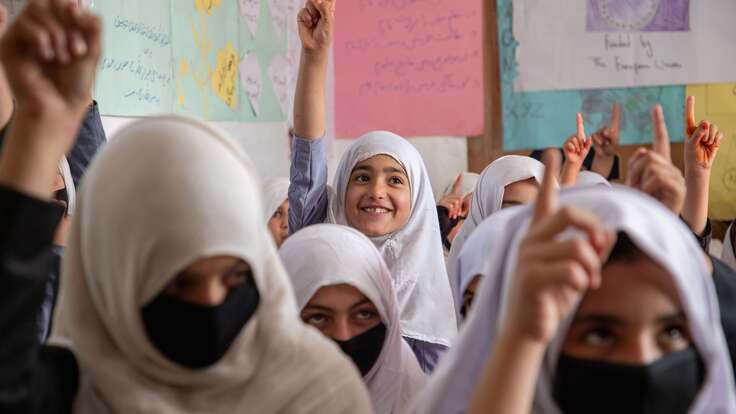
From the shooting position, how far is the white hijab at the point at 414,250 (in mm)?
2748

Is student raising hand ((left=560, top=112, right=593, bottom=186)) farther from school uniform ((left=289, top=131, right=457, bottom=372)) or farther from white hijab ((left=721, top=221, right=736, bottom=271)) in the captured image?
white hijab ((left=721, top=221, right=736, bottom=271))

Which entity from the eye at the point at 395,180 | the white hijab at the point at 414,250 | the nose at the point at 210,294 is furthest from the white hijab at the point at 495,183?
the nose at the point at 210,294

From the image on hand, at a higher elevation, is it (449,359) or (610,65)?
(610,65)

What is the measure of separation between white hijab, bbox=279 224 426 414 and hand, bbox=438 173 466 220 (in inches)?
72.7

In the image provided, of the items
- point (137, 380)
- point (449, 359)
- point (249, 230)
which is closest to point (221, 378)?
point (137, 380)

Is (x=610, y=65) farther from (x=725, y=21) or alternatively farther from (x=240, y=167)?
(x=240, y=167)

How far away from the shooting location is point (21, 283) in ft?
3.70

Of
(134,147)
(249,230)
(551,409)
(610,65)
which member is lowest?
(551,409)

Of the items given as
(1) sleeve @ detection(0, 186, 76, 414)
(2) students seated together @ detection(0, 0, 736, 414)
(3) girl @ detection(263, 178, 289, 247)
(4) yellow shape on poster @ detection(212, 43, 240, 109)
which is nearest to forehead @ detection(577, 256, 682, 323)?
(2) students seated together @ detection(0, 0, 736, 414)

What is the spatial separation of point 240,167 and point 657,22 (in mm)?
3118

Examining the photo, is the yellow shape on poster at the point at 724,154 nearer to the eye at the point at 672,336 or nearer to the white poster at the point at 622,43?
the white poster at the point at 622,43

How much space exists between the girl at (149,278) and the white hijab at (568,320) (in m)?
0.27

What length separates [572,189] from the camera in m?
1.31

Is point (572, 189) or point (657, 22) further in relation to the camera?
point (657, 22)
